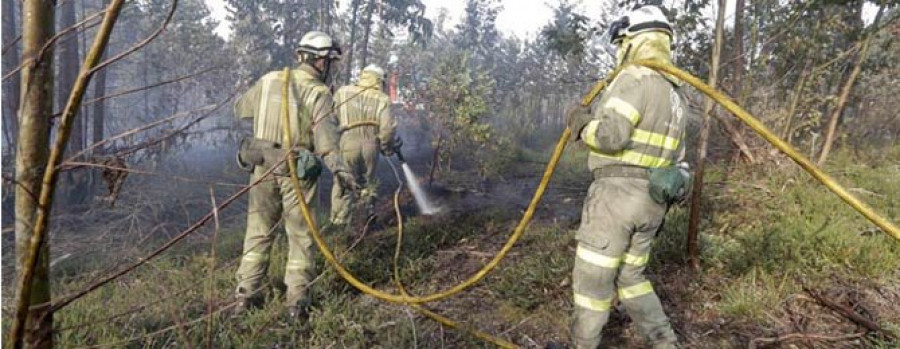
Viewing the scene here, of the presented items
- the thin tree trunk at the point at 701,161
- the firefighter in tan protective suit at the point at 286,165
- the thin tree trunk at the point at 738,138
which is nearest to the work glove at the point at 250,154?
the firefighter in tan protective suit at the point at 286,165

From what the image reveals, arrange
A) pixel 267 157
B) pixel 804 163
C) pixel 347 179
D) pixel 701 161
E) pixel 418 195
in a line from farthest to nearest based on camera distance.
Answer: pixel 418 195 → pixel 701 161 → pixel 347 179 → pixel 267 157 → pixel 804 163

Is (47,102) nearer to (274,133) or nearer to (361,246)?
(274,133)

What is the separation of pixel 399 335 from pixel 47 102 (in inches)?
101

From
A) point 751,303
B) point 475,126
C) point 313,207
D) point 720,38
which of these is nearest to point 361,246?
point 313,207

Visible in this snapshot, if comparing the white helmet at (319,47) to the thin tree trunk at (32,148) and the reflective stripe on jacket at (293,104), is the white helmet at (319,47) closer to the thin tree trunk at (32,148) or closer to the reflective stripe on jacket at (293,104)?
the reflective stripe on jacket at (293,104)

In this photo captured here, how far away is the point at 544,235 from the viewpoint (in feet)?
18.3

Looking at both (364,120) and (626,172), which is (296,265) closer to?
(626,172)

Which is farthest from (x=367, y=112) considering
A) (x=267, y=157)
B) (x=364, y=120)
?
(x=267, y=157)

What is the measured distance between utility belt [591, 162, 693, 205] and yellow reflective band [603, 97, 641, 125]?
289mm

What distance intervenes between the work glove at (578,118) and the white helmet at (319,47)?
188 centimetres

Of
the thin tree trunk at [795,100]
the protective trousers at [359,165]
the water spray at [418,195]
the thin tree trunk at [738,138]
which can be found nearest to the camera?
the protective trousers at [359,165]

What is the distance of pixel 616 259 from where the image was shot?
3.01m

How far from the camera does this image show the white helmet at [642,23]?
3.06 m

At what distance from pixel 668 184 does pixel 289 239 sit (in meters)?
2.60
